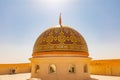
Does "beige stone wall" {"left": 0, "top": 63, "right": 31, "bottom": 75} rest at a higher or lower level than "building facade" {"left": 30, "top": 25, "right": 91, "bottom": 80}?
lower

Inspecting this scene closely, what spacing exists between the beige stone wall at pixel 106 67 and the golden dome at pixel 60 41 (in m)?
8.53

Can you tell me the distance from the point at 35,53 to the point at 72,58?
3.58 meters

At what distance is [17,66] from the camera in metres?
29.9

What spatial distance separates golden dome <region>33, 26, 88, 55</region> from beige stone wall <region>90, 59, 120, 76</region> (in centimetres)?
853

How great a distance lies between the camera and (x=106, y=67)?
2403 cm

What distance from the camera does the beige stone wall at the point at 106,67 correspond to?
22766mm

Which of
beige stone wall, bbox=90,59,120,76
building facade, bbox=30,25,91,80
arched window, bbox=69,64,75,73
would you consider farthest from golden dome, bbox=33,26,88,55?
beige stone wall, bbox=90,59,120,76

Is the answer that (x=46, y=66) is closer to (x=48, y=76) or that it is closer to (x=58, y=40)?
(x=48, y=76)

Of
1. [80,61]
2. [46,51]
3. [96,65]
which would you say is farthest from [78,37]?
[96,65]

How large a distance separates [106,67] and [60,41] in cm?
1146

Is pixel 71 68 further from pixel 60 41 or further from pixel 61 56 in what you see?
pixel 60 41

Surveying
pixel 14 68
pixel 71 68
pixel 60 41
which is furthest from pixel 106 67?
pixel 14 68

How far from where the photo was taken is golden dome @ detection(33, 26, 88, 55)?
15.2 metres

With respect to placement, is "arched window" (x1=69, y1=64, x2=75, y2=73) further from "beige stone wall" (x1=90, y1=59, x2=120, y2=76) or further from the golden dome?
"beige stone wall" (x1=90, y1=59, x2=120, y2=76)
